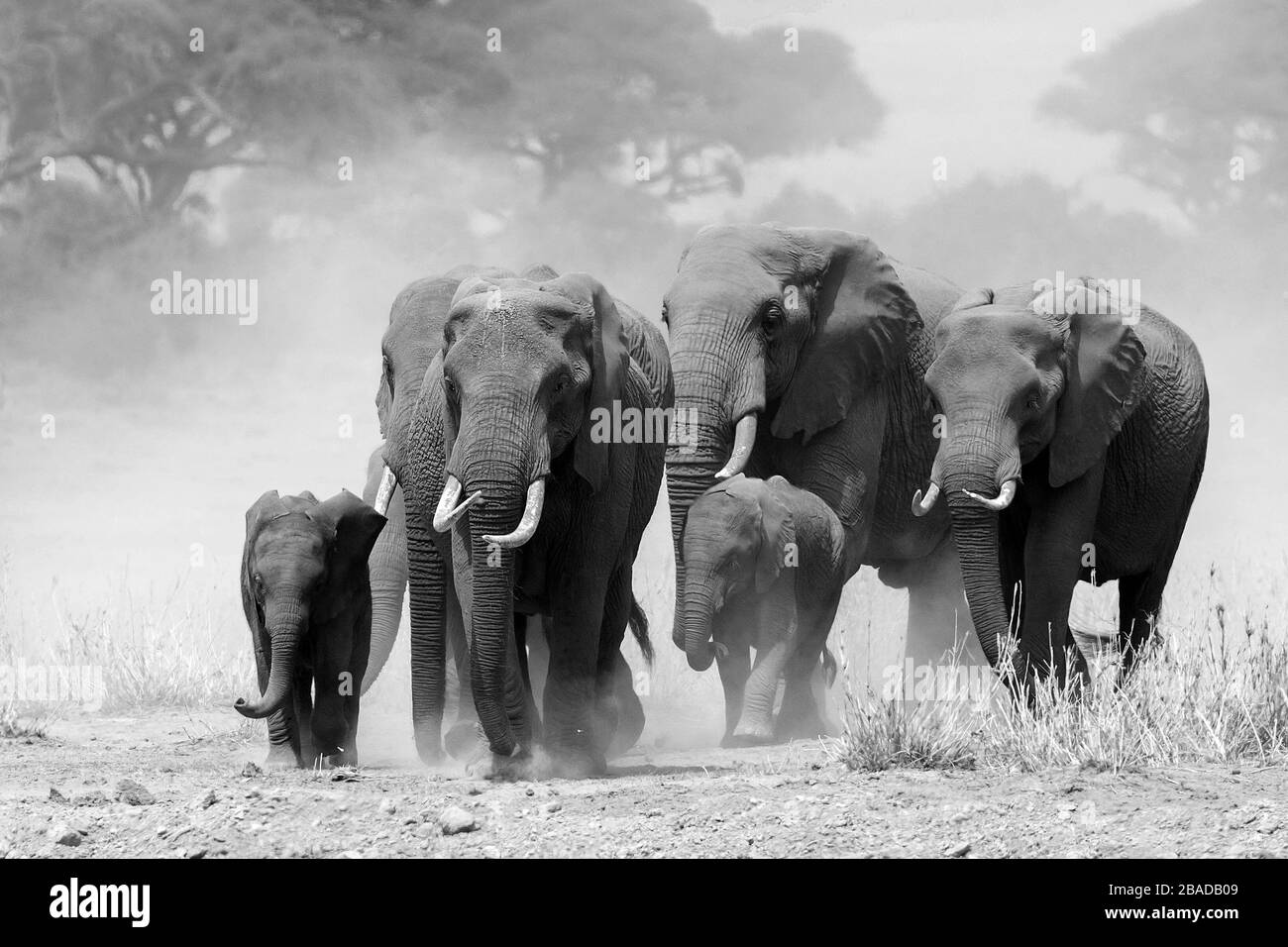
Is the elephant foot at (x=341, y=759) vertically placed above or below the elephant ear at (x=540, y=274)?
below

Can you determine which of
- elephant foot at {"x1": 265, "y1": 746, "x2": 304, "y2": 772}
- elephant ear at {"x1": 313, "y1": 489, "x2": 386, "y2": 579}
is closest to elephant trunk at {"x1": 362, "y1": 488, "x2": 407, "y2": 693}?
elephant ear at {"x1": 313, "y1": 489, "x2": 386, "y2": 579}

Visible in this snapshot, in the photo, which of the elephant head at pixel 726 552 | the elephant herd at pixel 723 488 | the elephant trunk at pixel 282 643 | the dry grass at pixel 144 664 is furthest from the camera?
the dry grass at pixel 144 664

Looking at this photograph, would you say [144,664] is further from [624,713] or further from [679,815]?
[679,815]

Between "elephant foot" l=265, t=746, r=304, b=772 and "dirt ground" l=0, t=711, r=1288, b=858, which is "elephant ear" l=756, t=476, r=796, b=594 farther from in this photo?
"elephant foot" l=265, t=746, r=304, b=772

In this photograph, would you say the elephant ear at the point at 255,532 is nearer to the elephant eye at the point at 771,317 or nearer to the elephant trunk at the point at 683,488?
the elephant trunk at the point at 683,488

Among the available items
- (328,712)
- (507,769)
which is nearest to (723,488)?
(328,712)

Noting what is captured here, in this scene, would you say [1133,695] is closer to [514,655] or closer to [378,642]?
[514,655]

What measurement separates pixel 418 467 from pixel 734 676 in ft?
9.22

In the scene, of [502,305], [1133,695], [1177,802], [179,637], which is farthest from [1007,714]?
[179,637]

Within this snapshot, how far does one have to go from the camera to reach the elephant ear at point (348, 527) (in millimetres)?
10672

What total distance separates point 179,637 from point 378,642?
176 inches

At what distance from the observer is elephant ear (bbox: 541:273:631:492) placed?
9961 millimetres

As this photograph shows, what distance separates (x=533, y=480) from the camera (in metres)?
9.51

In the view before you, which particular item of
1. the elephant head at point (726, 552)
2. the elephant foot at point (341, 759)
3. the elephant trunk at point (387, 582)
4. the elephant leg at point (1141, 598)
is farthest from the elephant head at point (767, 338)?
the elephant foot at point (341, 759)
